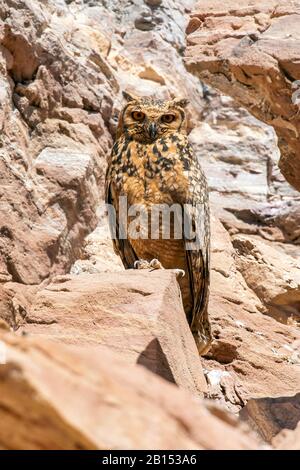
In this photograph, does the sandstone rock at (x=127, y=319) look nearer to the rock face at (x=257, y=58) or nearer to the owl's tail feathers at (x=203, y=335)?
the owl's tail feathers at (x=203, y=335)

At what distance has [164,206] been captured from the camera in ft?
16.0

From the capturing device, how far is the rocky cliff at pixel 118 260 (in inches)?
74.1

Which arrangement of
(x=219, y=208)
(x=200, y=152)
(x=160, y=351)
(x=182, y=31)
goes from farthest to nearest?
(x=182, y=31), (x=200, y=152), (x=219, y=208), (x=160, y=351)

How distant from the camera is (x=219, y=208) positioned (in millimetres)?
8219

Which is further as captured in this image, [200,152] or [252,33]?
[200,152]

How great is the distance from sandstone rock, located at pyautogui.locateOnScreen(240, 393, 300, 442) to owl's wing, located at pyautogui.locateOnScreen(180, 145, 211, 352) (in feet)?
3.06

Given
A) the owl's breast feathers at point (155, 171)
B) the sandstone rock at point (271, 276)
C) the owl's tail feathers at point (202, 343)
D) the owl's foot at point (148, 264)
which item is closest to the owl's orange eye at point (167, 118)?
the owl's breast feathers at point (155, 171)

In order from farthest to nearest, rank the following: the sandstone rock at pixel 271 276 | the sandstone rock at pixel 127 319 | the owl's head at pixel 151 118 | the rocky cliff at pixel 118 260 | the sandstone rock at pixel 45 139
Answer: the sandstone rock at pixel 271 276 → the sandstone rock at pixel 45 139 → the owl's head at pixel 151 118 → the sandstone rock at pixel 127 319 → the rocky cliff at pixel 118 260

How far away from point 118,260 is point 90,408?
5.37 m

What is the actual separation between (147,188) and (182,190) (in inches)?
8.3

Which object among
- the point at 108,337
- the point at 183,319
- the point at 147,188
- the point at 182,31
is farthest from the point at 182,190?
the point at 182,31

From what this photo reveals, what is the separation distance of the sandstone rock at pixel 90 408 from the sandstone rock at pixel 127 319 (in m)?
1.46

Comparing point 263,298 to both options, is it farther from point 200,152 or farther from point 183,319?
point 183,319

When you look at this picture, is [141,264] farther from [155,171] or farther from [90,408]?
[90,408]
